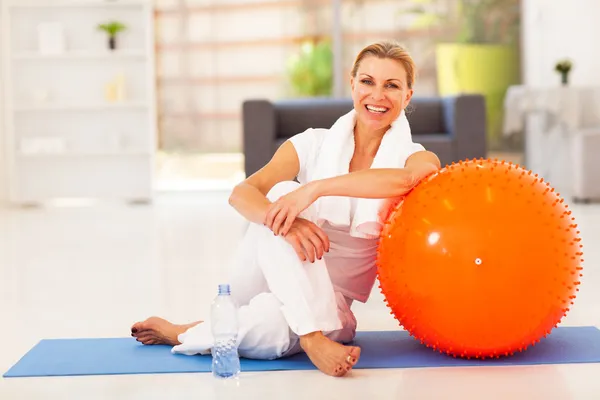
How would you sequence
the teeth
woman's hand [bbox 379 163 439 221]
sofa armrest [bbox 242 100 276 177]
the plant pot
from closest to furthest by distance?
woman's hand [bbox 379 163 439 221] < the teeth < sofa armrest [bbox 242 100 276 177] < the plant pot

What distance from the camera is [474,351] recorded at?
213 centimetres

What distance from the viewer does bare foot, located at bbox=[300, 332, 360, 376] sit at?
6.73 feet

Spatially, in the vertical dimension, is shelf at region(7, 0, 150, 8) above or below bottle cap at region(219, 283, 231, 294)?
above

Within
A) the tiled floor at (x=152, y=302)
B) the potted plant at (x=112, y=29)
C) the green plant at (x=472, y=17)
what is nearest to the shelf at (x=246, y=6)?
the green plant at (x=472, y=17)

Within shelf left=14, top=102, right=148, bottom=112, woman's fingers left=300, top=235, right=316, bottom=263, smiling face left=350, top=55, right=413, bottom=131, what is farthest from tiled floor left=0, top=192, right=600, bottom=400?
shelf left=14, top=102, right=148, bottom=112

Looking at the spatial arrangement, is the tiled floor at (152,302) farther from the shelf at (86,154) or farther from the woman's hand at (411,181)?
the shelf at (86,154)

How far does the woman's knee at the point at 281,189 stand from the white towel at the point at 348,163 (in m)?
0.07

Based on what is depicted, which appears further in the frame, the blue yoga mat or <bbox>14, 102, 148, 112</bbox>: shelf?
<bbox>14, 102, 148, 112</bbox>: shelf

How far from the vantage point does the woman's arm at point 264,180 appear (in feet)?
7.33

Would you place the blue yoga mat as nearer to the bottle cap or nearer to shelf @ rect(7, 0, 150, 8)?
the bottle cap

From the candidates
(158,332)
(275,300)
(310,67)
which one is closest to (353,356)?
(275,300)

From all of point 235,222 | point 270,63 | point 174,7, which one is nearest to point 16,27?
point 174,7

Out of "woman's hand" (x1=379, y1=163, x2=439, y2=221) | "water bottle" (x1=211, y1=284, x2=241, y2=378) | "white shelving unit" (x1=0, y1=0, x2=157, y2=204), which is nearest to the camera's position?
"water bottle" (x1=211, y1=284, x2=241, y2=378)

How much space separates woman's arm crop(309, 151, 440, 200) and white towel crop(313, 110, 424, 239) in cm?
9
